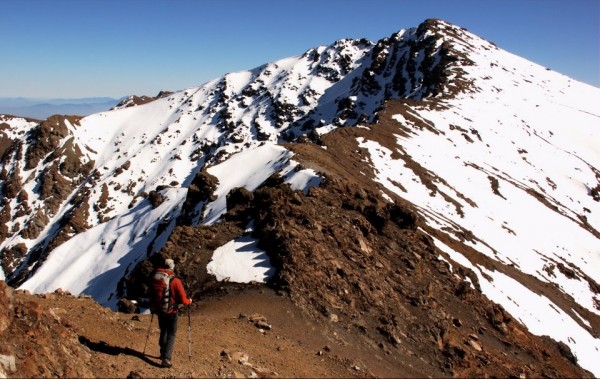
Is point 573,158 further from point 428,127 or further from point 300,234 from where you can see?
point 300,234

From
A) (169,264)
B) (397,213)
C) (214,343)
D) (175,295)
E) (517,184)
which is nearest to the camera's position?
(175,295)

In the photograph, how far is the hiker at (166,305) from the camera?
11.1m

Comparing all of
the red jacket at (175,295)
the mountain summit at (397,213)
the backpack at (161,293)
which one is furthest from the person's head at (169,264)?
the mountain summit at (397,213)

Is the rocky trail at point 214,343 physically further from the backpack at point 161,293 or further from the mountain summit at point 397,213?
the backpack at point 161,293

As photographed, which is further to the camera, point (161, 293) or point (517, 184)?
point (517, 184)

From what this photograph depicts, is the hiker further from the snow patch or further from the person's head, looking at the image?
the snow patch

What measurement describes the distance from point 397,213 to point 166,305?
61.6 ft

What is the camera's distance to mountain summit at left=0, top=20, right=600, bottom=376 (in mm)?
19672

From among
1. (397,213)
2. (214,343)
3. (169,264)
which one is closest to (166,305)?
(169,264)

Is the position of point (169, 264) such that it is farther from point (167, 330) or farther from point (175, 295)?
point (167, 330)

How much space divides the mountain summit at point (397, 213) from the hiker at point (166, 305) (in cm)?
697

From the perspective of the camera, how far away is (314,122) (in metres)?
165

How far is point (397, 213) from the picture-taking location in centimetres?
2705

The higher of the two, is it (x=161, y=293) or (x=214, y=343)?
(x=161, y=293)
